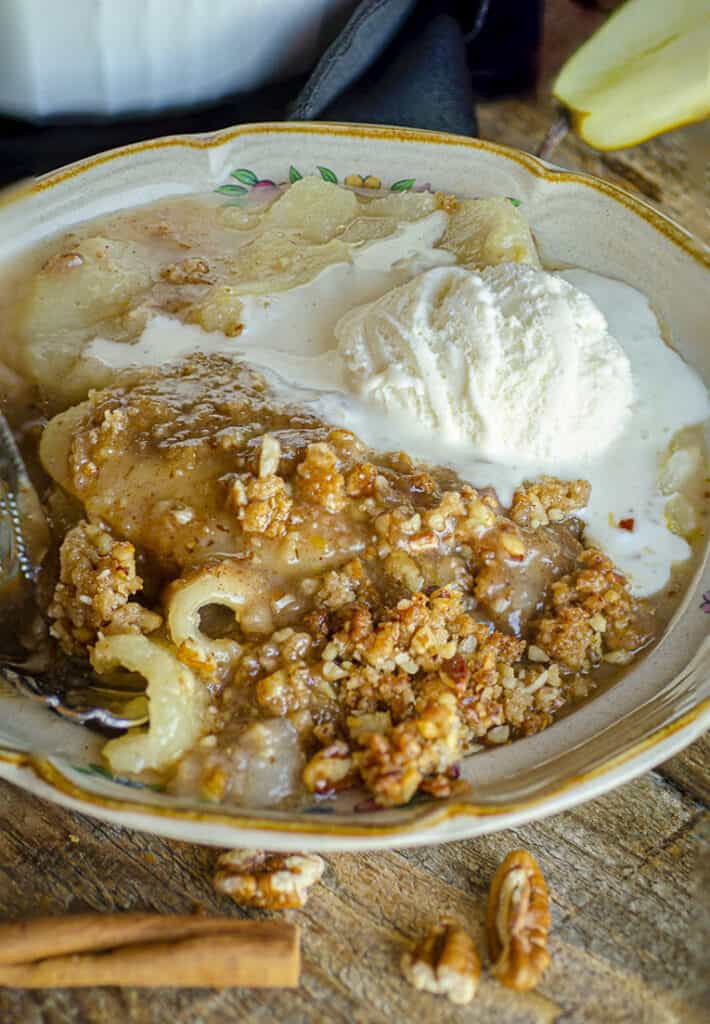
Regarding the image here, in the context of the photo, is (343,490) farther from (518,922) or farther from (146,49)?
(146,49)

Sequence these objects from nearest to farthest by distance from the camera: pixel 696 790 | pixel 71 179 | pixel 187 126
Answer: pixel 696 790 < pixel 71 179 < pixel 187 126

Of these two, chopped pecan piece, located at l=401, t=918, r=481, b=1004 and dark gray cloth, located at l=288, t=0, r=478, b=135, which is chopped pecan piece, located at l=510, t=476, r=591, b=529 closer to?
chopped pecan piece, located at l=401, t=918, r=481, b=1004

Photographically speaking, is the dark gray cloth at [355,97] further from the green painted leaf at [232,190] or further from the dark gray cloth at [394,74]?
the green painted leaf at [232,190]

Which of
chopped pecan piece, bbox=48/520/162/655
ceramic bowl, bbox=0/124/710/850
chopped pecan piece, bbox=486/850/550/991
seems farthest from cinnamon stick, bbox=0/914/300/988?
chopped pecan piece, bbox=48/520/162/655

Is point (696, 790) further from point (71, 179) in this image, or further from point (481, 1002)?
point (71, 179)

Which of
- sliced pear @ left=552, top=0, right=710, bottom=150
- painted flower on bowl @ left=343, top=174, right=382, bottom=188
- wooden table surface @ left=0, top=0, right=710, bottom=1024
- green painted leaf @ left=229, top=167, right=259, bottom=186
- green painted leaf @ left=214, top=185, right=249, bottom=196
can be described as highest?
sliced pear @ left=552, top=0, right=710, bottom=150

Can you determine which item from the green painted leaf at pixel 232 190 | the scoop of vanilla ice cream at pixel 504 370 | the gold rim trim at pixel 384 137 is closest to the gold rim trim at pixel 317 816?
the scoop of vanilla ice cream at pixel 504 370

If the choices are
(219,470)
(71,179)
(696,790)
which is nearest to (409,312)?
(219,470)
